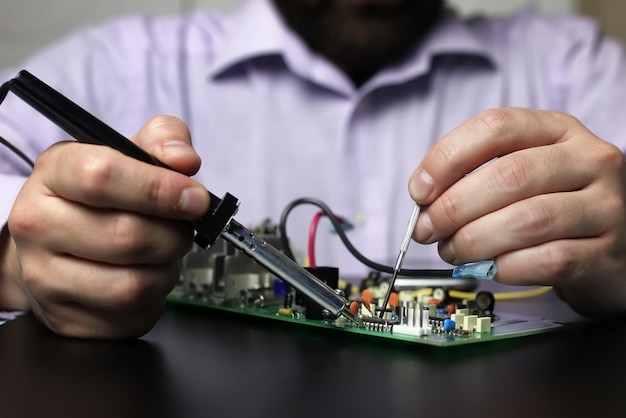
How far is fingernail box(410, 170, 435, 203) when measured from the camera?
49 centimetres

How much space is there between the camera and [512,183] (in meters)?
0.49

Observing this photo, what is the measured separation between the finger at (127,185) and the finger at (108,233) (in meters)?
0.01

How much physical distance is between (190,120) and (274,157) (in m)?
0.21

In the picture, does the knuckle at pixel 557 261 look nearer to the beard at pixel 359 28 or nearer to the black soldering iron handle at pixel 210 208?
the black soldering iron handle at pixel 210 208

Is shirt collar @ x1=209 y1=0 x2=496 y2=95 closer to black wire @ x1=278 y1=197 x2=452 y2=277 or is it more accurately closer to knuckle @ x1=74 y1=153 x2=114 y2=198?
black wire @ x1=278 y1=197 x2=452 y2=277

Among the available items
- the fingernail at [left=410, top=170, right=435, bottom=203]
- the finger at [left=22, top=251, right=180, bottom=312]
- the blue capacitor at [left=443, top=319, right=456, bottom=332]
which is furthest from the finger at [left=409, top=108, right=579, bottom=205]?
the finger at [left=22, top=251, right=180, bottom=312]

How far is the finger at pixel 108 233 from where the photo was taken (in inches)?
16.4

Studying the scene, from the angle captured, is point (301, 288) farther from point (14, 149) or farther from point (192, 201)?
point (14, 149)

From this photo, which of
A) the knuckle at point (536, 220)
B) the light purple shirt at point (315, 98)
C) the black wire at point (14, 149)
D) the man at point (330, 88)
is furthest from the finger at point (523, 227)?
the light purple shirt at point (315, 98)

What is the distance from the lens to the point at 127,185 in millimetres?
390

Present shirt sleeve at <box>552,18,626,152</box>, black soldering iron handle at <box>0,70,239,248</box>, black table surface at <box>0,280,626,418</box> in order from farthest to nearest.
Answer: shirt sleeve at <box>552,18,626,152</box>, black soldering iron handle at <box>0,70,239,248</box>, black table surface at <box>0,280,626,418</box>

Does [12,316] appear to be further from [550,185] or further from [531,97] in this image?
[531,97]

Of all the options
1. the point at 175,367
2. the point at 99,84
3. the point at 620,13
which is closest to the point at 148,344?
the point at 175,367

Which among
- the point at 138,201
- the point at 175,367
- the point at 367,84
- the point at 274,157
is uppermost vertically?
the point at 367,84
